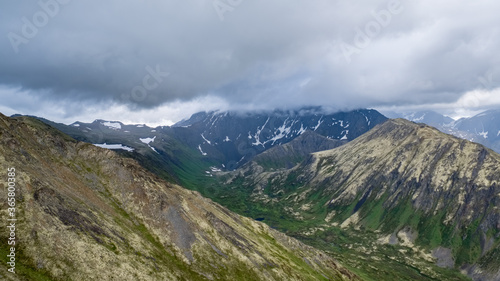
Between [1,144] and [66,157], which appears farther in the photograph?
[66,157]

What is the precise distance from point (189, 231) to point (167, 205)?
16721 mm

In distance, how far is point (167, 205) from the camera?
431 ft

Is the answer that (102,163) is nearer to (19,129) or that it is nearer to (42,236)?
(19,129)

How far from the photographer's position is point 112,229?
325ft

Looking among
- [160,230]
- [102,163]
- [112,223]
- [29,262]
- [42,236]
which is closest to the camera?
[29,262]

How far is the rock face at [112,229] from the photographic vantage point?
250ft

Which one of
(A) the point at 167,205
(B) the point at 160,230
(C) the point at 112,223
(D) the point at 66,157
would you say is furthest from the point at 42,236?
(D) the point at 66,157

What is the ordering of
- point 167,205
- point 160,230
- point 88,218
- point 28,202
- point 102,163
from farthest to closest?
point 102,163, point 167,205, point 160,230, point 88,218, point 28,202

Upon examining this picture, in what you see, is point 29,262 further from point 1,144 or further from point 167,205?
point 167,205

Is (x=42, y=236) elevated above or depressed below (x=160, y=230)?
above

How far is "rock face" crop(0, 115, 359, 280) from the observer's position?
250 ft

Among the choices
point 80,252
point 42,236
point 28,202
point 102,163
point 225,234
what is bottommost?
point 225,234

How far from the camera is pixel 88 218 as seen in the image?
95.2 m

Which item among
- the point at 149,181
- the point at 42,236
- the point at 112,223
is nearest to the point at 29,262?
the point at 42,236
